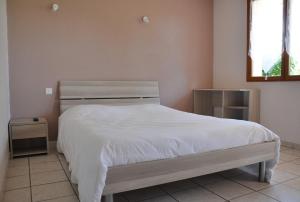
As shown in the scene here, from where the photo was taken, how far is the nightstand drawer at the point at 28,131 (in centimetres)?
331

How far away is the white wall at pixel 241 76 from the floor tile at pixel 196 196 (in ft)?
7.48

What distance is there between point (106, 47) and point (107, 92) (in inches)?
30.4

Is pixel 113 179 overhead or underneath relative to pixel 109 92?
underneath

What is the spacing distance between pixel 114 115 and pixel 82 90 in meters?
0.92

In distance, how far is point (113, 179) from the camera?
6.05 ft

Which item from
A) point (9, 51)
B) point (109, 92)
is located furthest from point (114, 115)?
point (9, 51)

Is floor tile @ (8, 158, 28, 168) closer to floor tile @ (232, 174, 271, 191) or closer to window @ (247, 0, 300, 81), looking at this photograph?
floor tile @ (232, 174, 271, 191)

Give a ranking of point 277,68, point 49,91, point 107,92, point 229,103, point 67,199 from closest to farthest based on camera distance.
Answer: point 67,199 < point 49,91 < point 277,68 < point 107,92 < point 229,103

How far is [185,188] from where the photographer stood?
2.46m

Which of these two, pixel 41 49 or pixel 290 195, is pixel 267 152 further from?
pixel 41 49

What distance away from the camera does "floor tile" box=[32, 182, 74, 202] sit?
2.27m

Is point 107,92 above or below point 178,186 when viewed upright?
above

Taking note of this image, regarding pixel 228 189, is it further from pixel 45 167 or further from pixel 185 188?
pixel 45 167

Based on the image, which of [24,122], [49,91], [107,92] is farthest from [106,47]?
[24,122]
